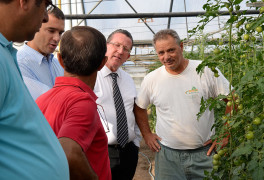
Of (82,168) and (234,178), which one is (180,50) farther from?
(82,168)

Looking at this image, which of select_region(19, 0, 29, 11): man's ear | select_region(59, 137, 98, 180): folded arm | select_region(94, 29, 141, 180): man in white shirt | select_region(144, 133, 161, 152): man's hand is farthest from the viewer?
select_region(144, 133, 161, 152): man's hand

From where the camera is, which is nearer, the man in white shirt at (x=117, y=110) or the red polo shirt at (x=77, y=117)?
the red polo shirt at (x=77, y=117)

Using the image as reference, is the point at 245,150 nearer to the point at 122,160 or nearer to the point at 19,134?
the point at 19,134

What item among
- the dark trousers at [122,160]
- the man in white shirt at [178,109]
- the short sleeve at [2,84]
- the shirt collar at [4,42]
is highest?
the shirt collar at [4,42]

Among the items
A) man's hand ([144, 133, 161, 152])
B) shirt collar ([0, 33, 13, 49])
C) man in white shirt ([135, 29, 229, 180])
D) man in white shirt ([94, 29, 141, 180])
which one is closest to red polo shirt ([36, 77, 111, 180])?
shirt collar ([0, 33, 13, 49])

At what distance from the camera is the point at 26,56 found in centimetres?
223

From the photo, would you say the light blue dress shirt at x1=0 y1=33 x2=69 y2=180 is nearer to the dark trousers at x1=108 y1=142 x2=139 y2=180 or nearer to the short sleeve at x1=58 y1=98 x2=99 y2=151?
the short sleeve at x1=58 y1=98 x2=99 y2=151

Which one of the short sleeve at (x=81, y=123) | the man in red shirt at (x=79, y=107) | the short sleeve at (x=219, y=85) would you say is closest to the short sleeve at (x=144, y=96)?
the short sleeve at (x=219, y=85)

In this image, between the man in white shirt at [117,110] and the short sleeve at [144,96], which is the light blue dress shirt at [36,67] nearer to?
the man in white shirt at [117,110]

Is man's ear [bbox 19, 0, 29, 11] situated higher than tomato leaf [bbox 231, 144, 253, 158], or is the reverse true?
man's ear [bbox 19, 0, 29, 11]

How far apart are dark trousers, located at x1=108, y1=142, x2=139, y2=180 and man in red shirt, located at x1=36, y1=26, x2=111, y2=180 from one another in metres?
1.12

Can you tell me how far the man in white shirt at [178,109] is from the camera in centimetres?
243

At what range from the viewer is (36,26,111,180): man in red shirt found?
1085 mm

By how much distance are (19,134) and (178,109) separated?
6.10 ft
